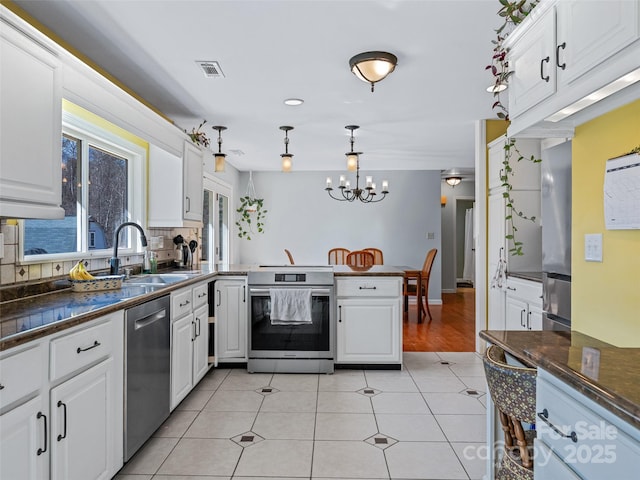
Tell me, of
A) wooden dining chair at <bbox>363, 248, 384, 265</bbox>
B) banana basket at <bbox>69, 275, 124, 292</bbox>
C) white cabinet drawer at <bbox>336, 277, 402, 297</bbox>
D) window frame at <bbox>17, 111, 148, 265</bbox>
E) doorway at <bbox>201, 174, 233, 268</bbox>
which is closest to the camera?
banana basket at <bbox>69, 275, 124, 292</bbox>

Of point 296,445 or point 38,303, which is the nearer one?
point 38,303

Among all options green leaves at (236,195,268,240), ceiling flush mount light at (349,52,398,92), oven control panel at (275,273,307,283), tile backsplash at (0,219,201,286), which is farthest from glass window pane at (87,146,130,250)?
green leaves at (236,195,268,240)

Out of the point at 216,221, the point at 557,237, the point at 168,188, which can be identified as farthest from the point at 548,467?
the point at 216,221

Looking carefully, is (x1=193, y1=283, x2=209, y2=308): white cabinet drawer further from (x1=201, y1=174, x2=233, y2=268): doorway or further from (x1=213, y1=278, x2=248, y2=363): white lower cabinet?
(x1=201, y1=174, x2=233, y2=268): doorway

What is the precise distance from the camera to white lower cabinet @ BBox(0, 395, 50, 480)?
1.28m

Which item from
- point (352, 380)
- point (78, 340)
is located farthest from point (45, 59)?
point (352, 380)

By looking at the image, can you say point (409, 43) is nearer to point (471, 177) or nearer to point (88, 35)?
point (88, 35)

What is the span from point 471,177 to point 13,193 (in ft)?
27.1

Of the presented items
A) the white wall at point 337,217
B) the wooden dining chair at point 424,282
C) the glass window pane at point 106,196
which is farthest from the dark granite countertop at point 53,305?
the white wall at point 337,217

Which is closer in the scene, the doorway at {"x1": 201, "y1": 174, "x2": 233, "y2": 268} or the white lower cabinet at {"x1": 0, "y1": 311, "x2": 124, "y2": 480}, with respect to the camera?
the white lower cabinet at {"x1": 0, "y1": 311, "x2": 124, "y2": 480}

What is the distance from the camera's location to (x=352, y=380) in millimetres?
3510

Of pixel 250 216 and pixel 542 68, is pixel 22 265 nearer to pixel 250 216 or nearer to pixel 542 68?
pixel 542 68

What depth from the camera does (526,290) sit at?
10.5ft

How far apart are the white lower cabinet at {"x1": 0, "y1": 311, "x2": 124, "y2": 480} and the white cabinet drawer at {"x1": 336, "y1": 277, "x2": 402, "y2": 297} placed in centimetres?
202
